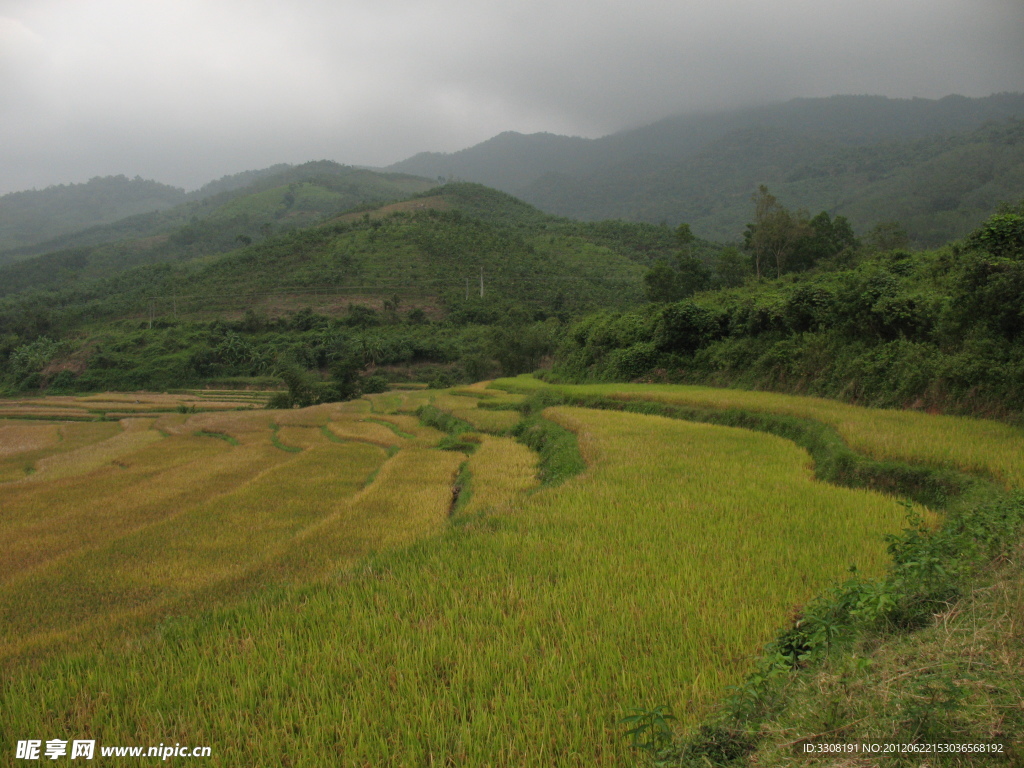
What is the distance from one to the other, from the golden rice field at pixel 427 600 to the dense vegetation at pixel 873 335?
2122 millimetres

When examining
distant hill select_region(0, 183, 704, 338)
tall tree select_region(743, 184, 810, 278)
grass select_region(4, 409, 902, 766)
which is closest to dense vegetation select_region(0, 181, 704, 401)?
distant hill select_region(0, 183, 704, 338)

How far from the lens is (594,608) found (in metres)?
3.53

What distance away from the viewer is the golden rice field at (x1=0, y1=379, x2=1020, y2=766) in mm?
2586

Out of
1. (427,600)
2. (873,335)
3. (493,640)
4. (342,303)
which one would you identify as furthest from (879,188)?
(493,640)

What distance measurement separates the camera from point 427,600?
3832 mm

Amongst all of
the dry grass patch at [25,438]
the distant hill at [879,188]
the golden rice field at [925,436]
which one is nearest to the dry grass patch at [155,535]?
the dry grass patch at [25,438]

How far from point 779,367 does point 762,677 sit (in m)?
15.8

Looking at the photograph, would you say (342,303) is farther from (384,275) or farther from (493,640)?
(493,640)

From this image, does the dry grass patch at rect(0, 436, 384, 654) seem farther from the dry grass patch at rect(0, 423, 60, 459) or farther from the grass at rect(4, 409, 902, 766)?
the dry grass patch at rect(0, 423, 60, 459)

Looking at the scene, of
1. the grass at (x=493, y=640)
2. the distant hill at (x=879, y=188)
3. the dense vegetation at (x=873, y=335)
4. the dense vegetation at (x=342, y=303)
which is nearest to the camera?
A: the grass at (x=493, y=640)

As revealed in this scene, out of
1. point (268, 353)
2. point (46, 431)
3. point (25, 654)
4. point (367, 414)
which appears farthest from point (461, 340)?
point (25, 654)

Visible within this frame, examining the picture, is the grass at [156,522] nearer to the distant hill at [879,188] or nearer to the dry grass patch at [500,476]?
the dry grass patch at [500,476]

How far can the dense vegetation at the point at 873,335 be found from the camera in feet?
30.5

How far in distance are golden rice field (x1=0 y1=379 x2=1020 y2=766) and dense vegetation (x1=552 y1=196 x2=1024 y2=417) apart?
2.12 meters
